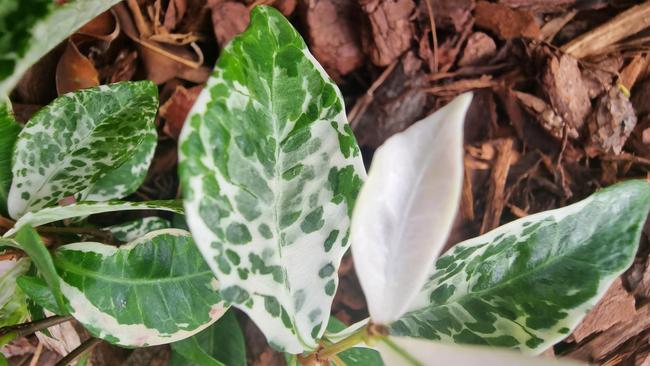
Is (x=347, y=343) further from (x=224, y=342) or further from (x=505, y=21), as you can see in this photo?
(x=505, y=21)

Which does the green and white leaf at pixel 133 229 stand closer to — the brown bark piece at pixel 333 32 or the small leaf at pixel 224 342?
the small leaf at pixel 224 342

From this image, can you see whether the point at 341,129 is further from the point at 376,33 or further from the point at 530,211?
the point at 530,211

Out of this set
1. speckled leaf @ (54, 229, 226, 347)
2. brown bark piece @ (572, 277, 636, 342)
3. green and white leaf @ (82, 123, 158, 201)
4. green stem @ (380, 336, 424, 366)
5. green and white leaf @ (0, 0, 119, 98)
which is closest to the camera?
green and white leaf @ (0, 0, 119, 98)

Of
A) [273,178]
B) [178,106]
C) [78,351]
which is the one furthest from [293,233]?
[178,106]

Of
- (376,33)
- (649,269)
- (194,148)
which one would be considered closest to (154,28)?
(376,33)

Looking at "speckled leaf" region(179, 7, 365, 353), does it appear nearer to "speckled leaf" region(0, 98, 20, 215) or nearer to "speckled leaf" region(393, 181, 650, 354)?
"speckled leaf" region(393, 181, 650, 354)

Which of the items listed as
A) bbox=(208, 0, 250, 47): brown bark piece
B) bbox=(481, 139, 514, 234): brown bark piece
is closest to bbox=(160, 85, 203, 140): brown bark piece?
bbox=(208, 0, 250, 47): brown bark piece
